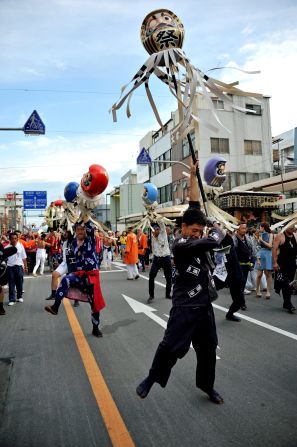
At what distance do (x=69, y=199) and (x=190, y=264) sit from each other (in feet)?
12.4

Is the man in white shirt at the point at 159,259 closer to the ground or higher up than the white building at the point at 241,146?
closer to the ground

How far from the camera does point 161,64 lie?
3.96 metres

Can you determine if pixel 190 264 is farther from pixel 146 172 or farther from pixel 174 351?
pixel 146 172

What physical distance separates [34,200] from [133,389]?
101ft

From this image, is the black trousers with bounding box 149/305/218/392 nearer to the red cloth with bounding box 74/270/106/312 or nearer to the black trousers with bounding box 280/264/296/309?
the red cloth with bounding box 74/270/106/312

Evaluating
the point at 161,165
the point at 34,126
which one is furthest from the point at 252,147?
the point at 34,126

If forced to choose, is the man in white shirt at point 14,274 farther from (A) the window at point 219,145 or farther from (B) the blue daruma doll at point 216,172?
(A) the window at point 219,145

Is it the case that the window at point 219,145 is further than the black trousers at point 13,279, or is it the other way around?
the window at point 219,145

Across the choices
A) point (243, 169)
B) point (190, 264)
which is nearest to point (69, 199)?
point (190, 264)

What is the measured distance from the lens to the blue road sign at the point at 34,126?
37.5ft

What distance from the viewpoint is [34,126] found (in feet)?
37.7

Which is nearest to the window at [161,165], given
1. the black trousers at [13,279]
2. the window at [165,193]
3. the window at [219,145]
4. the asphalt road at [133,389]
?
the window at [165,193]

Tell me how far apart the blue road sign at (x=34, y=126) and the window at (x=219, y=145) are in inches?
780

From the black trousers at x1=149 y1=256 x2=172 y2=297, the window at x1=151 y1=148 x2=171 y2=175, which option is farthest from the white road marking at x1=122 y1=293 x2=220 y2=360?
the window at x1=151 y1=148 x2=171 y2=175
